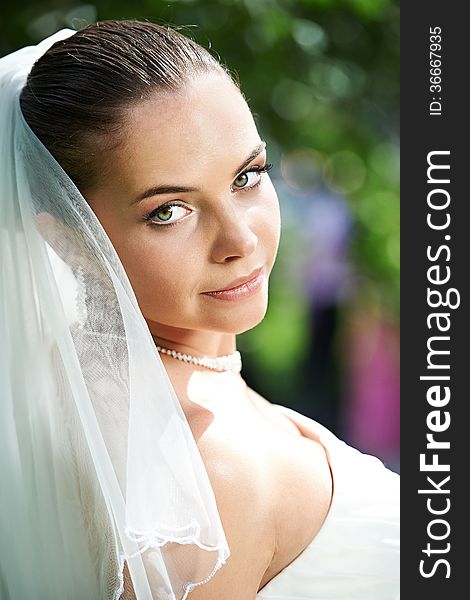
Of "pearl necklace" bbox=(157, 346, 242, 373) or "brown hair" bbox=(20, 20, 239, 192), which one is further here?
"pearl necklace" bbox=(157, 346, 242, 373)

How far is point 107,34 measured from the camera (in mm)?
1619

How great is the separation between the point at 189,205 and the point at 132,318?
7.6 inches

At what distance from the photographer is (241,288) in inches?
63.6

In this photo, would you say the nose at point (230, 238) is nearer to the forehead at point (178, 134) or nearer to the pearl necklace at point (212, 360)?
the forehead at point (178, 134)

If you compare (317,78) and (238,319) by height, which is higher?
(317,78)

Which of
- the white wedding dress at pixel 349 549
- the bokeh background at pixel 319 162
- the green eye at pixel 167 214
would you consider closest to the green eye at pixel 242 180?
the green eye at pixel 167 214

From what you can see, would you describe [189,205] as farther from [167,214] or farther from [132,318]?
[132,318]

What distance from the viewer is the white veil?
1471 millimetres

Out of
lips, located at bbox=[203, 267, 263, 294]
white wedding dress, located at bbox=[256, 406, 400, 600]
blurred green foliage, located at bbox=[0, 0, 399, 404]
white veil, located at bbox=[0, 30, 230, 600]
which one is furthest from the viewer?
blurred green foliage, located at bbox=[0, 0, 399, 404]

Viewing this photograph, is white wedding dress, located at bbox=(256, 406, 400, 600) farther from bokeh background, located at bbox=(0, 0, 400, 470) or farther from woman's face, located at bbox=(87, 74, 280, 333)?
bokeh background, located at bbox=(0, 0, 400, 470)

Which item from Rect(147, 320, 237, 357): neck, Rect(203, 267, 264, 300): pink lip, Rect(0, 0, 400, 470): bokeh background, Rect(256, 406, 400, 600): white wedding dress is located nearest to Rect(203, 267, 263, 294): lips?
Rect(203, 267, 264, 300): pink lip

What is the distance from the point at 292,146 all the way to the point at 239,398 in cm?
208

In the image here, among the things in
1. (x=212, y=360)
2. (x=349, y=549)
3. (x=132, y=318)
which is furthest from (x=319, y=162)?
(x=132, y=318)

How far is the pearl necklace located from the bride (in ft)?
0.25
